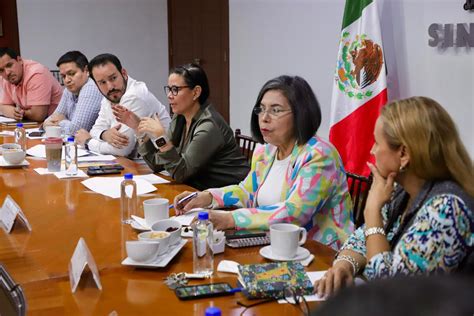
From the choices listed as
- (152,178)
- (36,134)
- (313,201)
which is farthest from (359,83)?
(36,134)

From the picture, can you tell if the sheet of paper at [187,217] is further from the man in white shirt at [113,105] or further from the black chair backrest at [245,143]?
the man in white shirt at [113,105]

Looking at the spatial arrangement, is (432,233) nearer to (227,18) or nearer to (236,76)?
(236,76)

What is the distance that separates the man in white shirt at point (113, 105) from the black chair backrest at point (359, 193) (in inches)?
56.1

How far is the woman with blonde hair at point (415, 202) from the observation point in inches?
49.9

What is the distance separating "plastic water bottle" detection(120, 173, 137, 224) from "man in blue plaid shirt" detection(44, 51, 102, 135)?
6.12 ft

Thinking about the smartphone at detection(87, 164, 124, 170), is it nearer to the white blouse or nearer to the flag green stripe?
the white blouse

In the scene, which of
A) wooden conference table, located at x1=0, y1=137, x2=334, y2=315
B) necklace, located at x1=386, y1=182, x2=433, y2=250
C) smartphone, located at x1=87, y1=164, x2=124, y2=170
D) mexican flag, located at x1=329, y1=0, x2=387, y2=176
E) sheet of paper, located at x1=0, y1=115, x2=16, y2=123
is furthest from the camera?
sheet of paper, located at x1=0, y1=115, x2=16, y2=123

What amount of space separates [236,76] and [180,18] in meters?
1.75

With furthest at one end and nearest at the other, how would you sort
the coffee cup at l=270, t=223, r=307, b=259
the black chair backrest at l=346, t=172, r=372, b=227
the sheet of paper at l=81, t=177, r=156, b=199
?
the sheet of paper at l=81, t=177, r=156, b=199 < the black chair backrest at l=346, t=172, r=372, b=227 < the coffee cup at l=270, t=223, r=307, b=259

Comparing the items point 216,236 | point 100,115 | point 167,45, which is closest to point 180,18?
point 167,45

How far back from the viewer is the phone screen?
128 centimetres

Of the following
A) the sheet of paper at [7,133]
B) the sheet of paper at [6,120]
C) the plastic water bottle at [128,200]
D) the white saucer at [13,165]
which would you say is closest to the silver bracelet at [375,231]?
the plastic water bottle at [128,200]

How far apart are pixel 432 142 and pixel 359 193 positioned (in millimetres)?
871

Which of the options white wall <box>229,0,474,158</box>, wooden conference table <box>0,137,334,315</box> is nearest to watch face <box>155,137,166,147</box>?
wooden conference table <box>0,137,334,315</box>
